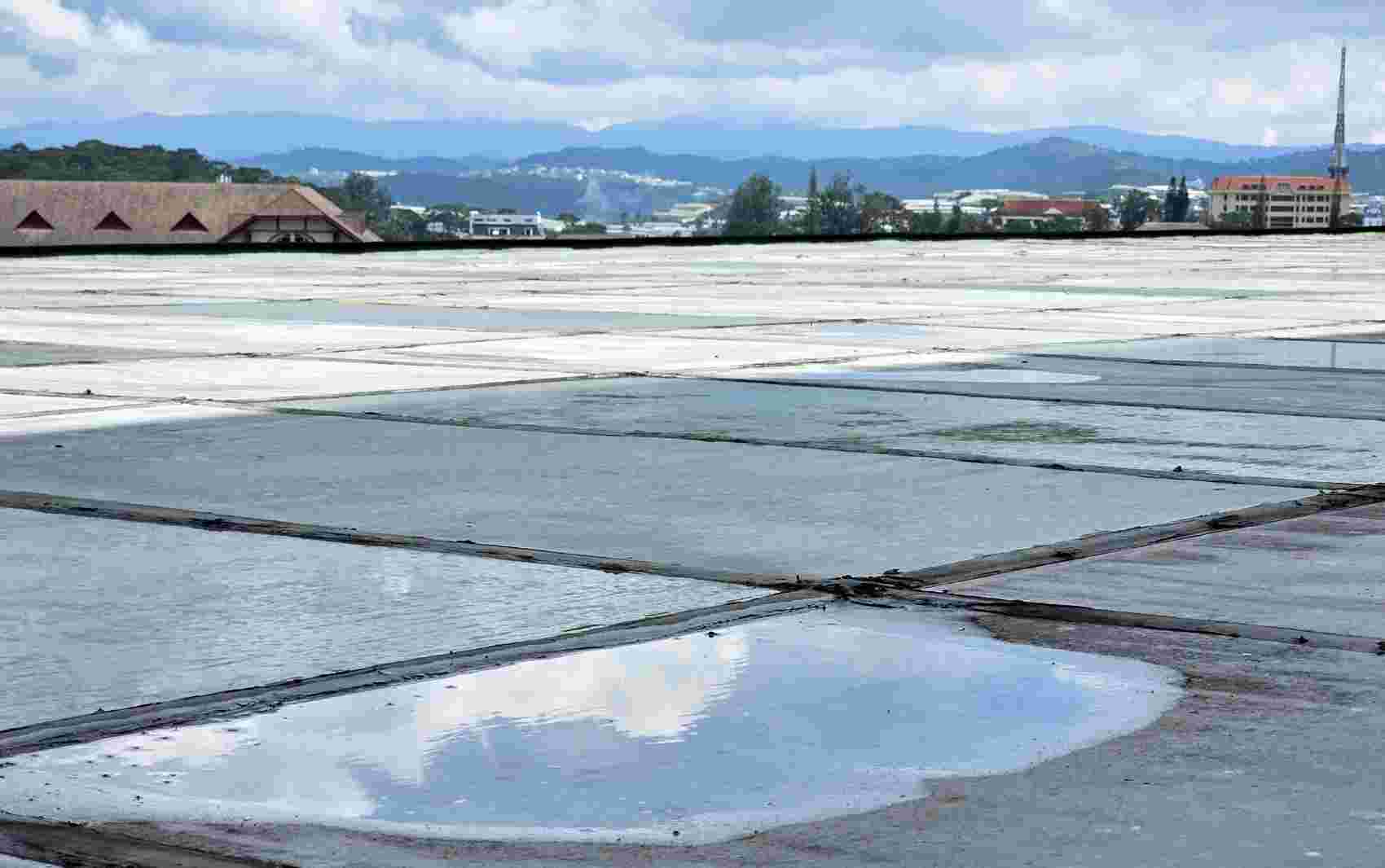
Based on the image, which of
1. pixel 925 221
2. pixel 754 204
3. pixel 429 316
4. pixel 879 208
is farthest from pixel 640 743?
pixel 879 208

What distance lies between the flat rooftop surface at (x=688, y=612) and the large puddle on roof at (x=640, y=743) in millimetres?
14

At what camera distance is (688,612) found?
625 cm

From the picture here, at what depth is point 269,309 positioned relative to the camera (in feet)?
66.3

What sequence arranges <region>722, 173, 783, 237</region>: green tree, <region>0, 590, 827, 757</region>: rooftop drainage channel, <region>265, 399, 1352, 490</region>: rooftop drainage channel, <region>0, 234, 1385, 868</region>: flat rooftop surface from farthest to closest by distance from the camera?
1. <region>722, 173, 783, 237</region>: green tree
2. <region>265, 399, 1352, 490</region>: rooftop drainage channel
3. <region>0, 590, 827, 757</region>: rooftop drainage channel
4. <region>0, 234, 1385, 868</region>: flat rooftop surface

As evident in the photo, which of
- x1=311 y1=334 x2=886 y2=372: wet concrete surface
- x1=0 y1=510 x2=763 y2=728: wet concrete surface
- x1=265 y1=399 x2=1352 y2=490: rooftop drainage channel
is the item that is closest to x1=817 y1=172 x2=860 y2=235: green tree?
x1=311 y1=334 x2=886 y2=372: wet concrete surface

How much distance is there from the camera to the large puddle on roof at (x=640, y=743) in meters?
4.39

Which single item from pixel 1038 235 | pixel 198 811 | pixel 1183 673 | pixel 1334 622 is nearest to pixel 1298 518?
pixel 1334 622

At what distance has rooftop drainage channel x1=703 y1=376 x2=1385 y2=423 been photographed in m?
11.4

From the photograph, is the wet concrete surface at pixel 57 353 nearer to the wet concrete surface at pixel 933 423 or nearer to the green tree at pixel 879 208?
the wet concrete surface at pixel 933 423

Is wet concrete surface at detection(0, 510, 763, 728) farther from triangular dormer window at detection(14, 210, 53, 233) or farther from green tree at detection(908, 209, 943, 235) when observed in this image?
triangular dormer window at detection(14, 210, 53, 233)

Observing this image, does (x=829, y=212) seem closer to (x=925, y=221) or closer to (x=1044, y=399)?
(x=925, y=221)

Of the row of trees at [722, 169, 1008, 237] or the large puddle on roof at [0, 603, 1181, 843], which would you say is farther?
the row of trees at [722, 169, 1008, 237]

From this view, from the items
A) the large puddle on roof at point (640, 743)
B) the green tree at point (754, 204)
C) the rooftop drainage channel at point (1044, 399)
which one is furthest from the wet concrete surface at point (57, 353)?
the green tree at point (754, 204)

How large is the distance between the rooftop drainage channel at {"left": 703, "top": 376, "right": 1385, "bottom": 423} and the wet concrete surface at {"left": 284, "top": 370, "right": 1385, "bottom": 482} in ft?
0.44
